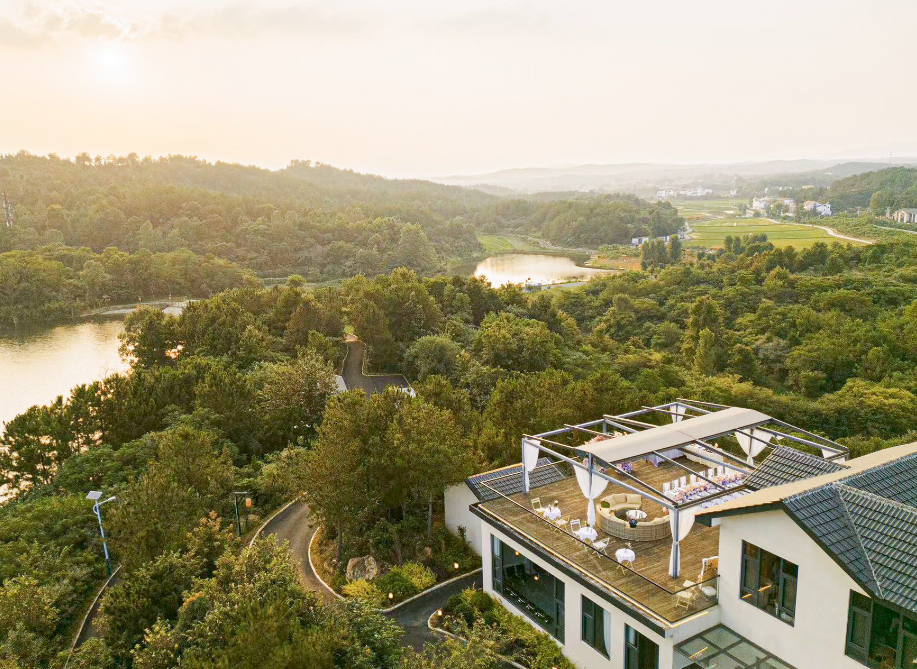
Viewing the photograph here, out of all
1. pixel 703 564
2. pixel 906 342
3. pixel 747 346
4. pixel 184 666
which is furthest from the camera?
pixel 747 346

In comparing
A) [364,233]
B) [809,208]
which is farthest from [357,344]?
[809,208]

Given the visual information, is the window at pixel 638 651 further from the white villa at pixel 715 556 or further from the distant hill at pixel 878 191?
the distant hill at pixel 878 191

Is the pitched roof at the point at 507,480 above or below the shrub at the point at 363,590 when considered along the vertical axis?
above

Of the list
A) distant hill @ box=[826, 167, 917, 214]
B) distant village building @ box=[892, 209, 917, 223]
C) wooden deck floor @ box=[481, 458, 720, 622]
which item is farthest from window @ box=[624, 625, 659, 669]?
distant hill @ box=[826, 167, 917, 214]

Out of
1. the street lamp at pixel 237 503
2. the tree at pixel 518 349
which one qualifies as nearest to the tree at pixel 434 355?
the tree at pixel 518 349

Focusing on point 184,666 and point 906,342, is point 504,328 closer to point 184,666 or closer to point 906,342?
point 906,342

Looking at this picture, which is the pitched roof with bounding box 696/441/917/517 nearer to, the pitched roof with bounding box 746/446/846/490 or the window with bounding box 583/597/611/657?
the pitched roof with bounding box 746/446/846/490

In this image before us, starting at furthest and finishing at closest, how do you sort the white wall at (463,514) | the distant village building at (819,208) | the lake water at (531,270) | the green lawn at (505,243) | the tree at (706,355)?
1. the green lawn at (505,243)
2. the distant village building at (819,208)
3. the lake water at (531,270)
4. the tree at (706,355)
5. the white wall at (463,514)
